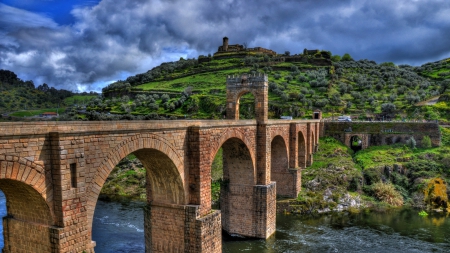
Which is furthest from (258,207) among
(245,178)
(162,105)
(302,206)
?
(162,105)

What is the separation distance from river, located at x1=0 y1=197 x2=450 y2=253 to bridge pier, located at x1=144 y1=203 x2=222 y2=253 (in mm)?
4590

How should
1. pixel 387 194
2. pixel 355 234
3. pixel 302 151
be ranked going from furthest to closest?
pixel 302 151, pixel 387 194, pixel 355 234

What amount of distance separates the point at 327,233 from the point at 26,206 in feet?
63.8

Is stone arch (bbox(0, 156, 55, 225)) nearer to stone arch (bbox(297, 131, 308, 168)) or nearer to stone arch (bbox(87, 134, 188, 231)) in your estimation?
stone arch (bbox(87, 134, 188, 231))

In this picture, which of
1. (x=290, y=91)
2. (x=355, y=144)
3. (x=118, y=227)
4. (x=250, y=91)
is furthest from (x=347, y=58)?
(x=118, y=227)

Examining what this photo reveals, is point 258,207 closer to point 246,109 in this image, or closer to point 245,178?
point 245,178

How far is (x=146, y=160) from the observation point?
14.5 m

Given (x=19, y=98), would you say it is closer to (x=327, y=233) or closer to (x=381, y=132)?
(x=327, y=233)

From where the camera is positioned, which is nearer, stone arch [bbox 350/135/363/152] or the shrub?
the shrub

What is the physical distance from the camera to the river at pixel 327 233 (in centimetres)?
2066

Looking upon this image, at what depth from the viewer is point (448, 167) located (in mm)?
33531

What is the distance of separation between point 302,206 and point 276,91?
30.4 metres

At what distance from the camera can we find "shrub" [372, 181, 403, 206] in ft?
99.3

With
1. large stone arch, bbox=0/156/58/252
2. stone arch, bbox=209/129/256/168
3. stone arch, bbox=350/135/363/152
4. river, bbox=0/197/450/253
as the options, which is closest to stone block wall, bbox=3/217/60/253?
large stone arch, bbox=0/156/58/252
